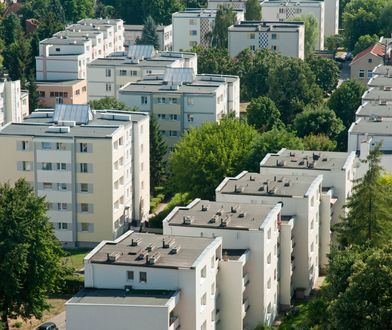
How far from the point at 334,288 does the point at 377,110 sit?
30.0 m

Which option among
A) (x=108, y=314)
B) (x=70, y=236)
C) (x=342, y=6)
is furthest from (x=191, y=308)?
(x=342, y=6)

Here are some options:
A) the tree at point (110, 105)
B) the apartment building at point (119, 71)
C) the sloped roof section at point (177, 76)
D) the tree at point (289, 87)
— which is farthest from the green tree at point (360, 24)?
the tree at point (110, 105)

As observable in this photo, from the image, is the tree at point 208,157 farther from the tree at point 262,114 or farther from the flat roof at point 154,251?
the flat roof at point 154,251

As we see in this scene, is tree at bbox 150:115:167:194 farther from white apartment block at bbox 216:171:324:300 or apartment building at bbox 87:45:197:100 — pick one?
white apartment block at bbox 216:171:324:300

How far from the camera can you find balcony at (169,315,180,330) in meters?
42.4

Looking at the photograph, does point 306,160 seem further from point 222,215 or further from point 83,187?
point 83,187

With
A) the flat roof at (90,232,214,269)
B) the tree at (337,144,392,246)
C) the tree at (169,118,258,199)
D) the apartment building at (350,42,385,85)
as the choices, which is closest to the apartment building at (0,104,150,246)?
the tree at (169,118,258,199)

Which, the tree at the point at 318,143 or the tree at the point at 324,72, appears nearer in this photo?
the tree at the point at 318,143

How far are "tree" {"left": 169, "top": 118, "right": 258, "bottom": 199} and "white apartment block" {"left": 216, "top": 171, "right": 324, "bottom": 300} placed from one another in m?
9.52

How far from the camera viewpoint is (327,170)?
190 feet

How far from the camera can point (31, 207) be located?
5109 cm

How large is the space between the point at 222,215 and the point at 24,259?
793cm

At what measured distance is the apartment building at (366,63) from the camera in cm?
10006

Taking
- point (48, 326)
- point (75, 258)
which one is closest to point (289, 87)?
point (75, 258)
